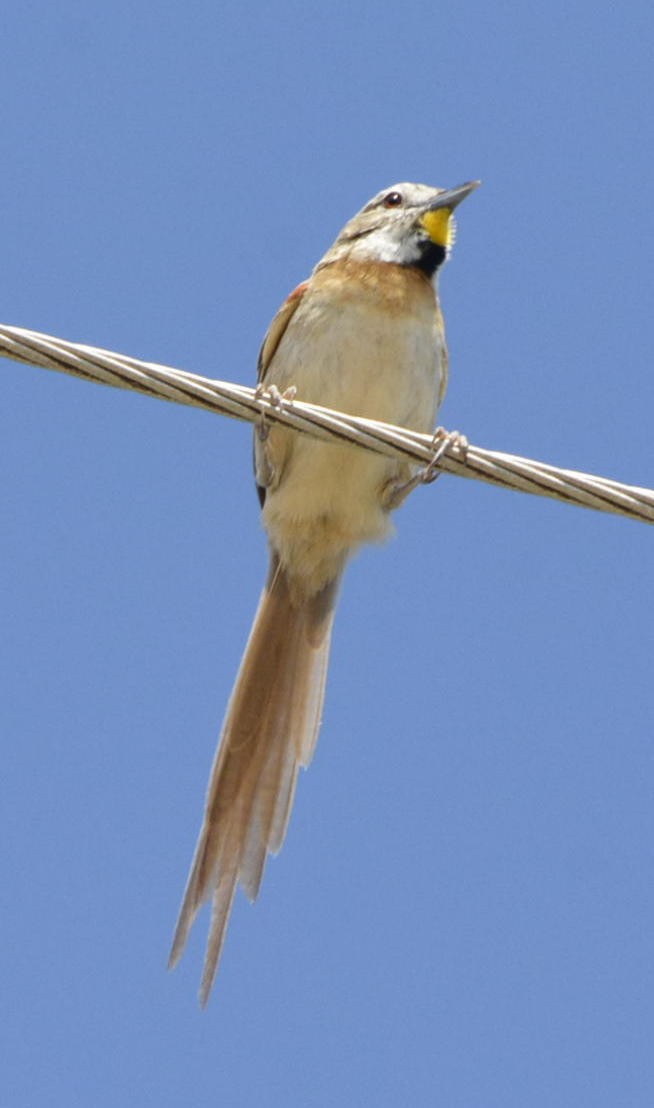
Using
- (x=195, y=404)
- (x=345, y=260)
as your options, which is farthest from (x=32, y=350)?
(x=345, y=260)

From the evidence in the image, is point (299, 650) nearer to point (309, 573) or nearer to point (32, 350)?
point (309, 573)

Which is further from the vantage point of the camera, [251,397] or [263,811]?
[263,811]

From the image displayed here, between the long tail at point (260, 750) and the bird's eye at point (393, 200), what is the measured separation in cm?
174

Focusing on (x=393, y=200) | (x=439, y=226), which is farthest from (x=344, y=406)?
(x=393, y=200)

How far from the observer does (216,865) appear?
7.38 m

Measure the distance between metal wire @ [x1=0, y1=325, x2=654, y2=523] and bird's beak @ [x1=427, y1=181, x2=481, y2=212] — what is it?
2711mm

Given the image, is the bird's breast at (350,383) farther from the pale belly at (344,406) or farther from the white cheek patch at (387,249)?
the white cheek patch at (387,249)

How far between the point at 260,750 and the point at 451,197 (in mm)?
2605

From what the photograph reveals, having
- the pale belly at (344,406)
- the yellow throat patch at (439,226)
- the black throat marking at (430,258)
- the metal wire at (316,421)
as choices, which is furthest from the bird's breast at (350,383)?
the metal wire at (316,421)

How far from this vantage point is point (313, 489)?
767 centimetres

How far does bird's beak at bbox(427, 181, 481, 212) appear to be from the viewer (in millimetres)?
7992

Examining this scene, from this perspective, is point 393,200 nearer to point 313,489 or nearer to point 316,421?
point 313,489

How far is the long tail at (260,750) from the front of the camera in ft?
24.0

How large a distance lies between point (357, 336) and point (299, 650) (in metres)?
1.45
